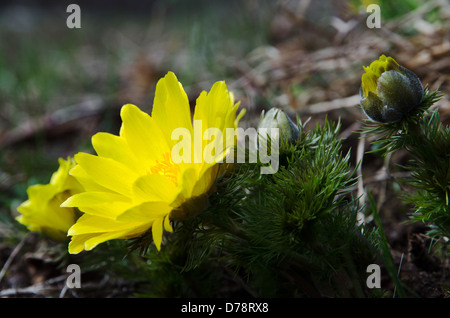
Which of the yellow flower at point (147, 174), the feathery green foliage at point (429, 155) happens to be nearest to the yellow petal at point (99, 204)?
the yellow flower at point (147, 174)

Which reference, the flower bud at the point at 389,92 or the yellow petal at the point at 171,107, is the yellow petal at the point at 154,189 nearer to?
the yellow petal at the point at 171,107

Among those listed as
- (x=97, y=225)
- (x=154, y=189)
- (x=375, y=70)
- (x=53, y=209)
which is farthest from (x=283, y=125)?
(x=53, y=209)

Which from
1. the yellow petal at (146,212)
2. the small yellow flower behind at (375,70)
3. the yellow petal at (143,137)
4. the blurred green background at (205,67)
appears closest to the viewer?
the yellow petal at (146,212)

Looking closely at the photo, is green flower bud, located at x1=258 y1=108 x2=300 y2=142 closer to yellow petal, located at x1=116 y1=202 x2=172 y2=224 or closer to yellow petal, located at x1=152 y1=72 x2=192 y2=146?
yellow petal, located at x1=152 y1=72 x2=192 y2=146

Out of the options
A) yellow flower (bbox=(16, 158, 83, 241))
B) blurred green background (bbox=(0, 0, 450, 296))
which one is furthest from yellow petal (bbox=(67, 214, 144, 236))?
blurred green background (bbox=(0, 0, 450, 296))
